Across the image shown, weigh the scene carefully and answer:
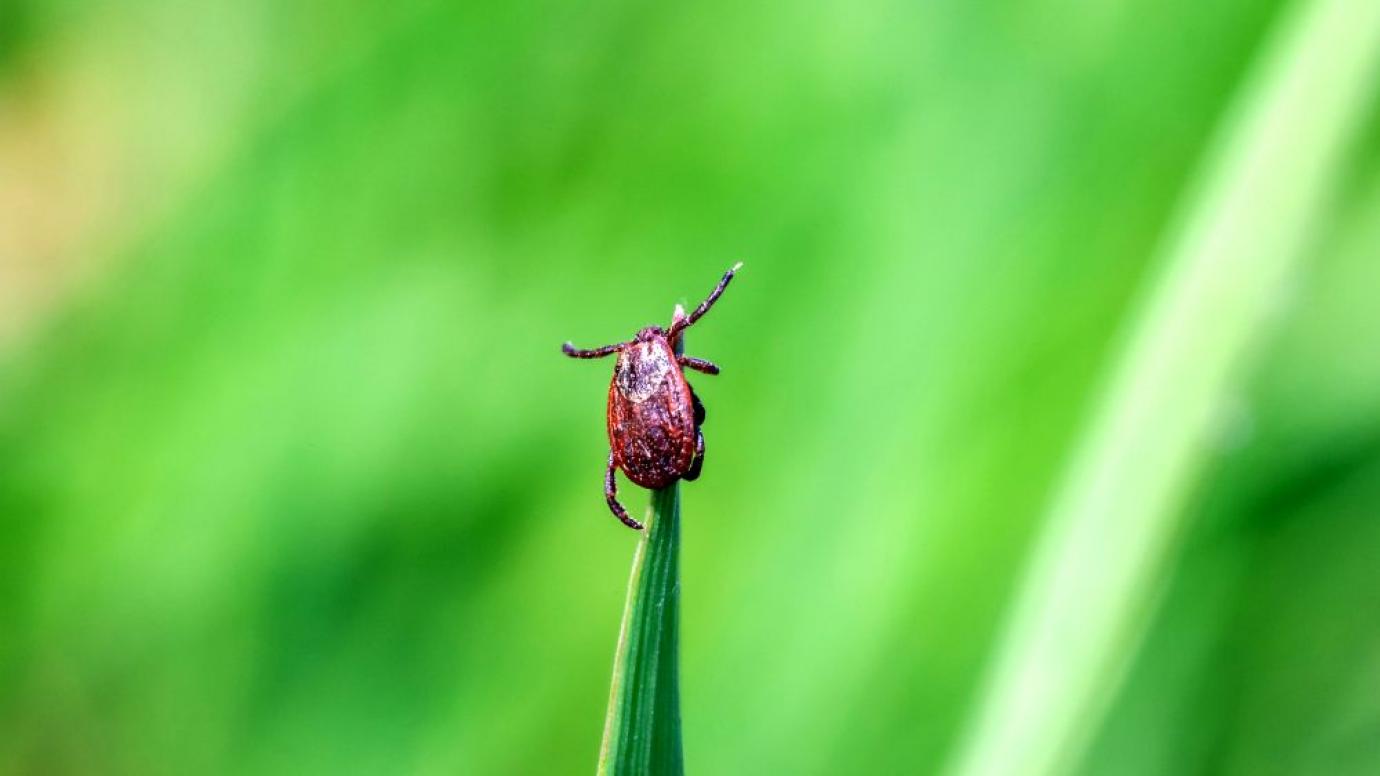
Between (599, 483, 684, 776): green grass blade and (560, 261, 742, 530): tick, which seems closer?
(599, 483, 684, 776): green grass blade

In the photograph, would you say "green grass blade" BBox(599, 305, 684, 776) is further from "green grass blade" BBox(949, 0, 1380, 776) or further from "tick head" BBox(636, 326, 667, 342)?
"tick head" BBox(636, 326, 667, 342)

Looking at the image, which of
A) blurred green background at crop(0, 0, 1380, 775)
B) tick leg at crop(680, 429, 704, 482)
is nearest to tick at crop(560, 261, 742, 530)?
tick leg at crop(680, 429, 704, 482)

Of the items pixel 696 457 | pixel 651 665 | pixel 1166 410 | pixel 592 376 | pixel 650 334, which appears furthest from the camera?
pixel 592 376

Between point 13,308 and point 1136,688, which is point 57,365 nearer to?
point 13,308

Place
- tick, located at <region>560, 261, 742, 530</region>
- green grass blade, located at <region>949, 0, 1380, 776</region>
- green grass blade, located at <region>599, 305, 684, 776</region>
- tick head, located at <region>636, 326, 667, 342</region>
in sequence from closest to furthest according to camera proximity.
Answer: green grass blade, located at <region>599, 305, 684, 776</region> → green grass blade, located at <region>949, 0, 1380, 776</region> → tick, located at <region>560, 261, 742, 530</region> → tick head, located at <region>636, 326, 667, 342</region>

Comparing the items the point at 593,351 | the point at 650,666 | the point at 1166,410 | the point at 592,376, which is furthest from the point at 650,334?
the point at 650,666

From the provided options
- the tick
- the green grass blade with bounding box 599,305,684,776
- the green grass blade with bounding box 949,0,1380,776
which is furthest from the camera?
the tick

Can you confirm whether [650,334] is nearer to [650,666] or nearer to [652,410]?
[652,410]
